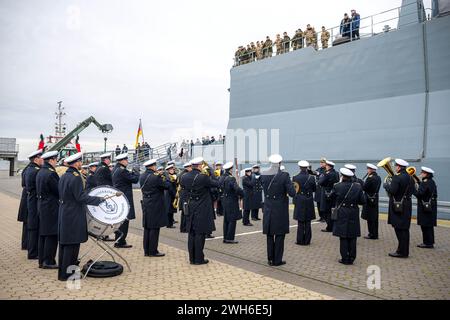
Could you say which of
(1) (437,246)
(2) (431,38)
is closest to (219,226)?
(1) (437,246)

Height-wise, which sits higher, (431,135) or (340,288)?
(431,135)

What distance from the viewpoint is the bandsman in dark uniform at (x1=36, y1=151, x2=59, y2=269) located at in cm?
577

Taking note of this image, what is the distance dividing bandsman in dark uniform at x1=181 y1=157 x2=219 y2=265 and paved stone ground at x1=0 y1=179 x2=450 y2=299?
517 millimetres

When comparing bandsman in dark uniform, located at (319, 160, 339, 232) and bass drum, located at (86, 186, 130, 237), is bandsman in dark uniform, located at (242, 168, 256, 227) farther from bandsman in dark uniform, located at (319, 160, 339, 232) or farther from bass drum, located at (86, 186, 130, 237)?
bass drum, located at (86, 186, 130, 237)

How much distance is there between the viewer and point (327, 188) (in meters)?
9.64

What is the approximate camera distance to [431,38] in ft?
39.0

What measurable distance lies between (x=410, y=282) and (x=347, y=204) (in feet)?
5.38

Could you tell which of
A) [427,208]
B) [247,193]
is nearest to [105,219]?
[247,193]

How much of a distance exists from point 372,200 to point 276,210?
359cm

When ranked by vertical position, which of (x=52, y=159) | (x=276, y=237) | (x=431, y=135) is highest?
(x=431, y=135)

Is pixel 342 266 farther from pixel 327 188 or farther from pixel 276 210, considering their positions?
pixel 327 188

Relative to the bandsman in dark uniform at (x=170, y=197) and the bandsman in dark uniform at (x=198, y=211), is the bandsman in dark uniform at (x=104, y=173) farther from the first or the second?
A: the bandsman in dark uniform at (x=198, y=211)

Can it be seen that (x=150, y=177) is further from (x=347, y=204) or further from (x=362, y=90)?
(x=362, y=90)

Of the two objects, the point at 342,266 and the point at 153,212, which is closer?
the point at 342,266
